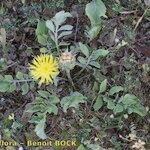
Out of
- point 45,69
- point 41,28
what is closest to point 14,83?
point 45,69

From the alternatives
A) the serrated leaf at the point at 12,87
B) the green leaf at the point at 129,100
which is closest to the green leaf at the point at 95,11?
the green leaf at the point at 129,100

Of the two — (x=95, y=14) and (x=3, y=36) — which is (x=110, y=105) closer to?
(x=95, y=14)

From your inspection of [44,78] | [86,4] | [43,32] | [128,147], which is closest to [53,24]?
[43,32]

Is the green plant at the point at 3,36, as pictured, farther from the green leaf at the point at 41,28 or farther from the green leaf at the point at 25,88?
the green leaf at the point at 25,88

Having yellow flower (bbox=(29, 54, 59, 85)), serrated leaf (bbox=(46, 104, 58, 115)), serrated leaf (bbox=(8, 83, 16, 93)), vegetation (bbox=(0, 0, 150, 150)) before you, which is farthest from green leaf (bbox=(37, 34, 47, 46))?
serrated leaf (bbox=(46, 104, 58, 115))

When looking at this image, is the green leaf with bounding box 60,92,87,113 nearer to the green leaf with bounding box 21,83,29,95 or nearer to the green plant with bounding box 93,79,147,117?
the green plant with bounding box 93,79,147,117
